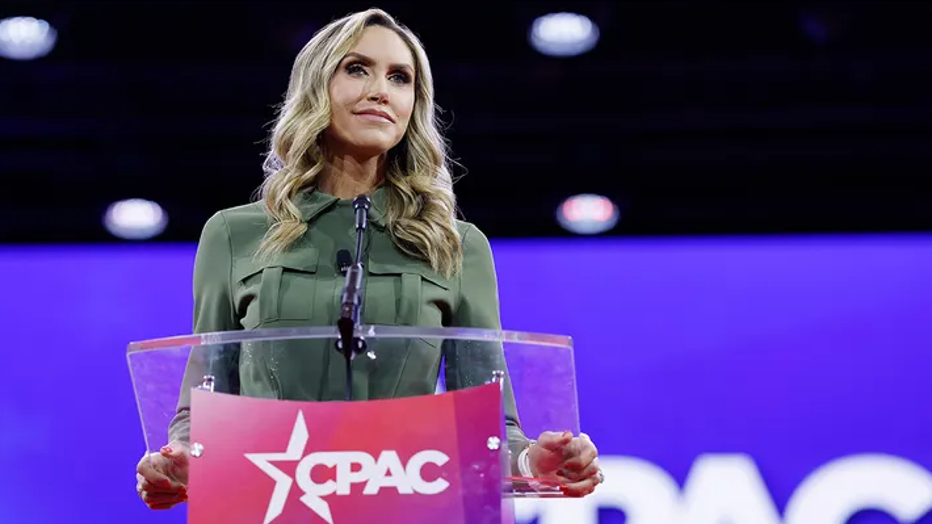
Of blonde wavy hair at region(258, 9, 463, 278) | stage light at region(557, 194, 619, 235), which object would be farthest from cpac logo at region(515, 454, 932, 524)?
stage light at region(557, 194, 619, 235)

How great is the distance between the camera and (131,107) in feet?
18.3

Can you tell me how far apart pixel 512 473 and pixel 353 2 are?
348cm

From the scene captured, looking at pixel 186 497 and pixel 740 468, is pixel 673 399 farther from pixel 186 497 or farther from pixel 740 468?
pixel 186 497

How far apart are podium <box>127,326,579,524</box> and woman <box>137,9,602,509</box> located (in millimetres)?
306

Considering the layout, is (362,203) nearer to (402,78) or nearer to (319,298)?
(319,298)

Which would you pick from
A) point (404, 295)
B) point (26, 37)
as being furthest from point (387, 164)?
point (26, 37)

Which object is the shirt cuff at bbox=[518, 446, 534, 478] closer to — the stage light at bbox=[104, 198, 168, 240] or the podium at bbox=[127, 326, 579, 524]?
the podium at bbox=[127, 326, 579, 524]

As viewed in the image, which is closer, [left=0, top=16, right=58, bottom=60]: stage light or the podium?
the podium

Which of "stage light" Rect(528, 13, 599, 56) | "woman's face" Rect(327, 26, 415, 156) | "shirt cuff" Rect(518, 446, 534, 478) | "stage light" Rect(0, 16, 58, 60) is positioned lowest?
"shirt cuff" Rect(518, 446, 534, 478)

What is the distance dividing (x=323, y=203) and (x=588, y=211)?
4.32 metres

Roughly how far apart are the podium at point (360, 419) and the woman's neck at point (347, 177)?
1.76 ft

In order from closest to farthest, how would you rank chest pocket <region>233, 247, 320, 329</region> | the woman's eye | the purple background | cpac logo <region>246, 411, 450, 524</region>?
cpac logo <region>246, 411, 450, 524</region>, chest pocket <region>233, 247, 320, 329</region>, the woman's eye, the purple background

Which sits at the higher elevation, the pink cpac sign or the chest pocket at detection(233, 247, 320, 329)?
the chest pocket at detection(233, 247, 320, 329)

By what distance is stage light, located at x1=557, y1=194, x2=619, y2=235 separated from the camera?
6293 millimetres
